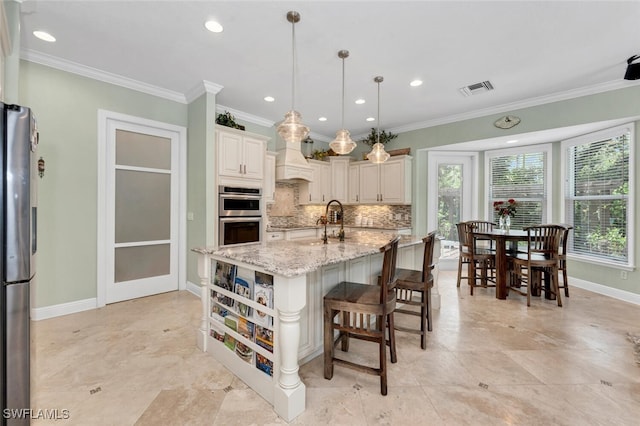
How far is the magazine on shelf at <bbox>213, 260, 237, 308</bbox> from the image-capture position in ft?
6.82

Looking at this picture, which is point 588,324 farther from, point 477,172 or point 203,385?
point 203,385

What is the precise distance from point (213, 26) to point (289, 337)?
8.54 feet

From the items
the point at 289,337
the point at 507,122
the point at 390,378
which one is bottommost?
the point at 390,378

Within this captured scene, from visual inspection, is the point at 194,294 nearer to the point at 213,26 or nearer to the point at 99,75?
the point at 99,75

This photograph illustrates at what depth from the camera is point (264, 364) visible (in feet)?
6.00

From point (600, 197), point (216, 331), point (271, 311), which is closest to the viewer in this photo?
point (271, 311)

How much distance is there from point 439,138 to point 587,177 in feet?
7.30

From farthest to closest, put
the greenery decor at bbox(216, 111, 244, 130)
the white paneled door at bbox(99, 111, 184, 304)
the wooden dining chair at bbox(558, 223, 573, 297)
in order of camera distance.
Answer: the greenery decor at bbox(216, 111, 244, 130) → the wooden dining chair at bbox(558, 223, 573, 297) → the white paneled door at bbox(99, 111, 184, 304)

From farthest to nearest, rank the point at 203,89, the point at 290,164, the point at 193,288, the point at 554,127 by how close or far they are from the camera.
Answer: the point at 290,164, the point at 554,127, the point at 193,288, the point at 203,89

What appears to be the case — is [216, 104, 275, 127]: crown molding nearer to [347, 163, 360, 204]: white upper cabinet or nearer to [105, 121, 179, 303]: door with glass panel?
[105, 121, 179, 303]: door with glass panel

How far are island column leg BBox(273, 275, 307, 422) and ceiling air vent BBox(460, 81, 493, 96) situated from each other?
3552 mm

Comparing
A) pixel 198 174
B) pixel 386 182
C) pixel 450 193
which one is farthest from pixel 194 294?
pixel 450 193

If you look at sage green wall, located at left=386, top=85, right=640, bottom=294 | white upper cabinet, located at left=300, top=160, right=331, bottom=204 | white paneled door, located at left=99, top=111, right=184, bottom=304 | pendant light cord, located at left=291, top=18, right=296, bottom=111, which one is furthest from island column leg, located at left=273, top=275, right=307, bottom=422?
sage green wall, located at left=386, top=85, right=640, bottom=294

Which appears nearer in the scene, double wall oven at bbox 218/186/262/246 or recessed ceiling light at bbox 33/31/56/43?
recessed ceiling light at bbox 33/31/56/43
